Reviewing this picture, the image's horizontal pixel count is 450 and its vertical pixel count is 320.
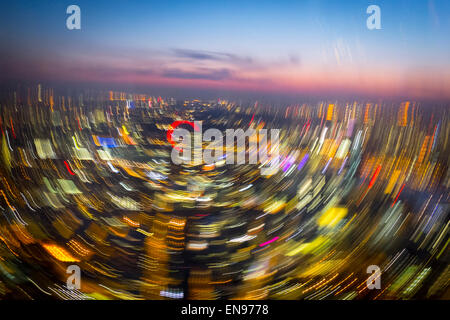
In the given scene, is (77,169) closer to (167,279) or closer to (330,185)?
(167,279)

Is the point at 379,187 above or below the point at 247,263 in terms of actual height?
above

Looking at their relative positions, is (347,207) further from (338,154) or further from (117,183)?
(117,183)

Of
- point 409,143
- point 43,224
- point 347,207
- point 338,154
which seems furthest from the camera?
point 338,154

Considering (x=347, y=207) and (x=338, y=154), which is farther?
(x=338, y=154)

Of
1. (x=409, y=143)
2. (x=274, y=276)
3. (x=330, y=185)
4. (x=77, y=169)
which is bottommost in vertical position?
(x=274, y=276)

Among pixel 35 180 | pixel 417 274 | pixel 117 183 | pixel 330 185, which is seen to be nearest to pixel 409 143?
pixel 330 185

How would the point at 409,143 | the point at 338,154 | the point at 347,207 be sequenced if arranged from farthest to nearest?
1. the point at 338,154
2. the point at 409,143
3. the point at 347,207

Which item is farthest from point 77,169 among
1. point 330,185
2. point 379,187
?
point 379,187
